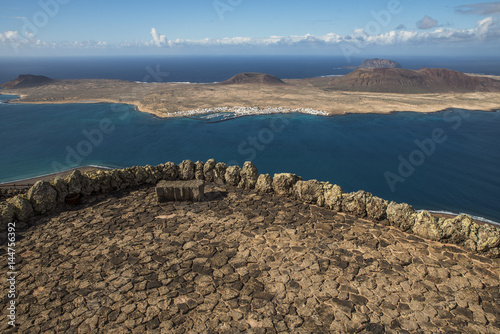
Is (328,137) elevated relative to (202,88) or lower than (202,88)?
lower

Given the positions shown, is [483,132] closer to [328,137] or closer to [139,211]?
[328,137]

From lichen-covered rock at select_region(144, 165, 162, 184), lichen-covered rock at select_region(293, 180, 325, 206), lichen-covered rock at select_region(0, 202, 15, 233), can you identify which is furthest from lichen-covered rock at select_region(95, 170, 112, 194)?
lichen-covered rock at select_region(293, 180, 325, 206)

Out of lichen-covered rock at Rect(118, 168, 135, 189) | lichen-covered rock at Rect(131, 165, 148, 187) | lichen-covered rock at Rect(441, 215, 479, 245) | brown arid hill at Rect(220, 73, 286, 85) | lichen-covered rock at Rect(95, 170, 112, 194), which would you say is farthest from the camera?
brown arid hill at Rect(220, 73, 286, 85)

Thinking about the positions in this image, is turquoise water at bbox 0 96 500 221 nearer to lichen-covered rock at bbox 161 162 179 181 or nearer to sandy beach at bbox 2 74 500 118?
sandy beach at bbox 2 74 500 118

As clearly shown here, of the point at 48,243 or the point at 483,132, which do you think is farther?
the point at 483,132

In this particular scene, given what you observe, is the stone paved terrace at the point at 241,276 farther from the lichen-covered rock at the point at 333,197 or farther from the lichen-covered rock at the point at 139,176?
the lichen-covered rock at the point at 139,176

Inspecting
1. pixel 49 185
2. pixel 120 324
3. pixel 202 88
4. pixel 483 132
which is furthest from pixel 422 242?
pixel 202 88

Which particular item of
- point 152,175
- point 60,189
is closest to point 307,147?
point 152,175
